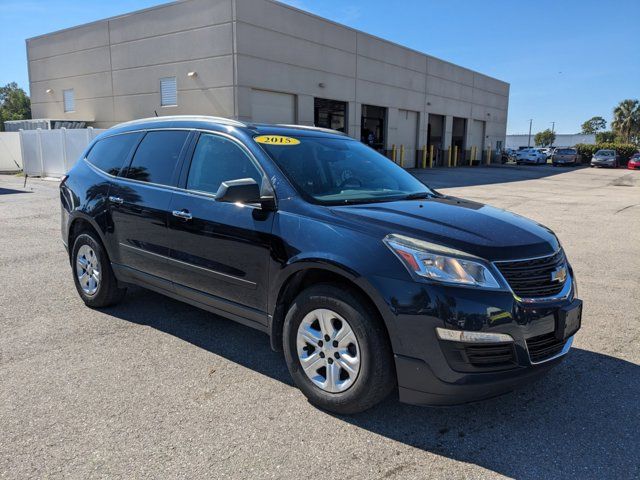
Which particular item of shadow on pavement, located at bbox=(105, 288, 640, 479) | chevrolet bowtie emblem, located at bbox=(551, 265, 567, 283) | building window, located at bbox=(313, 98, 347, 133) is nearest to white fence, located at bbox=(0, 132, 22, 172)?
building window, located at bbox=(313, 98, 347, 133)

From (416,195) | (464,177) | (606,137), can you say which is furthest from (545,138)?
(416,195)

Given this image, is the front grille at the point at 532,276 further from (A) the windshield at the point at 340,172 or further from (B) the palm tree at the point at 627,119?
(B) the palm tree at the point at 627,119

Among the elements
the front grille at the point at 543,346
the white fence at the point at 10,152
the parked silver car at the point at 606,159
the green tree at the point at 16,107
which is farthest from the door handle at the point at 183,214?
the green tree at the point at 16,107

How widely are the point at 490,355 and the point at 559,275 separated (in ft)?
2.68

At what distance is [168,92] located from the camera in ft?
76.6

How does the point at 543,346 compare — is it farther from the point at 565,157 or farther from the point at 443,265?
the point at 565,157

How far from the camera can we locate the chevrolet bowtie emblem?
308 cm

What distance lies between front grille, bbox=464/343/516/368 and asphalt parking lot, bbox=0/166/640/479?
0.50 metres

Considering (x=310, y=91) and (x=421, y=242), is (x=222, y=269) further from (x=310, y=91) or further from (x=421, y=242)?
(x=310, y=91)

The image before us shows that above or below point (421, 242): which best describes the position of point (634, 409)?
below

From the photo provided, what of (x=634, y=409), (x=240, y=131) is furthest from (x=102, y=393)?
(x=634, y=409)

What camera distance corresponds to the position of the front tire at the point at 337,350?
2.87 m

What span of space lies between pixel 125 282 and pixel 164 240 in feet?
3.27

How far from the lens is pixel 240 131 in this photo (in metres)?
3.83
